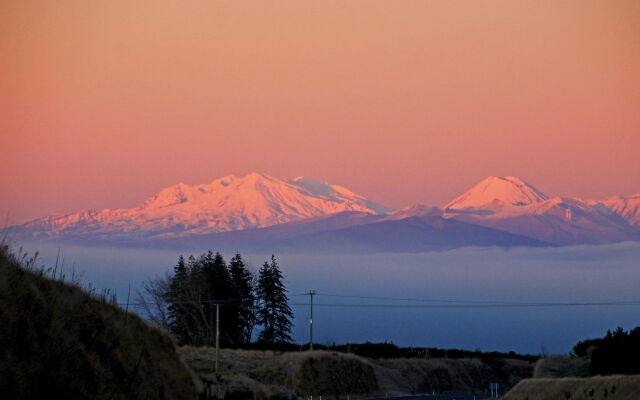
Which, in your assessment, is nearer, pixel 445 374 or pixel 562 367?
pixel 562 367

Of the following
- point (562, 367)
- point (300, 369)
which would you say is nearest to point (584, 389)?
point (562, 367)

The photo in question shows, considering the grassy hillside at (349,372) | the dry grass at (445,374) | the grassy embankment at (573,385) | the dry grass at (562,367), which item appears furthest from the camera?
the dry grass at (445,374)

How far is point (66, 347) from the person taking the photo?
1836 centimetres

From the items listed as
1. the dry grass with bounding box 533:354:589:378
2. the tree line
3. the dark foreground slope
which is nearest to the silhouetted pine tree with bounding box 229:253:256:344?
the tree line

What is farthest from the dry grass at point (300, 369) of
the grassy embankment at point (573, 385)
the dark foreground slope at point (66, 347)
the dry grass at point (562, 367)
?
the dark foreground slope at point (66, 347)

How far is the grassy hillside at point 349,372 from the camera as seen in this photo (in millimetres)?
76875

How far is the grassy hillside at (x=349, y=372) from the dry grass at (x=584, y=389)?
23739 mm

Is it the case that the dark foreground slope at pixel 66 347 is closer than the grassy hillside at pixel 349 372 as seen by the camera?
Yes

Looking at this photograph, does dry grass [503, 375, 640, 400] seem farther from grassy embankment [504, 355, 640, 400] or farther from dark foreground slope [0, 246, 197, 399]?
dark foreground slope [0, 246, 197, 399]

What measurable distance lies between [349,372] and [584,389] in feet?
151

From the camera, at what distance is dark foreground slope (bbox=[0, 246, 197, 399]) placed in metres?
16.7

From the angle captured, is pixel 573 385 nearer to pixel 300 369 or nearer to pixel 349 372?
pixel 300 369

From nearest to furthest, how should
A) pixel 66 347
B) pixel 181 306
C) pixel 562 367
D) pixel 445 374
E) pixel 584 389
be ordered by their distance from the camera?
pixel 66 347
pixel 584 389
pixel 562 367
pixel 445 374
pixel 181 306

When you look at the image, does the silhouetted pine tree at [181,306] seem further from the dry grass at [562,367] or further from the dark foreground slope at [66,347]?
the dark foreground slope at [66,347]
